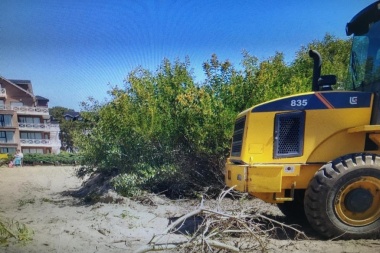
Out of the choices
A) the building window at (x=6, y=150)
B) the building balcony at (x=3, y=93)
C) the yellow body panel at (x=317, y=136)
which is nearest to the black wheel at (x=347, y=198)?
the yellow body panel at (x=317, y=136)

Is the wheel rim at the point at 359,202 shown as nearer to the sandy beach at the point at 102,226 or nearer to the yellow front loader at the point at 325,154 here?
the yellow front loader at the point at 325,154

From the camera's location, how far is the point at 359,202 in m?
4.21

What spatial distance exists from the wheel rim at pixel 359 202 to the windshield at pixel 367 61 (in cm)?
130

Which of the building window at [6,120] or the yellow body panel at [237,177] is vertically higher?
the building window at [6,120]

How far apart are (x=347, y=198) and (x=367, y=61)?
2.02 m

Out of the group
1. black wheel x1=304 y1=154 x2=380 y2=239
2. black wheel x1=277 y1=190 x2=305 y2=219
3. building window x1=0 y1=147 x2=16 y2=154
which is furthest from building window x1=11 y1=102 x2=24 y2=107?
black wheel x1=304 y1=154 x2=380 y2=239

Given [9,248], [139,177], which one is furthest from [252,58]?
[9,248]

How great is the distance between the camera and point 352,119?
4512 mm

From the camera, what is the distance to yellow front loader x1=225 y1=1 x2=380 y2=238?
415cm

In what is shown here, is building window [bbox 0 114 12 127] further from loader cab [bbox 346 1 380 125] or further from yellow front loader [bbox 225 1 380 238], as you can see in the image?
loader cab [bbox 346 1 380 125]

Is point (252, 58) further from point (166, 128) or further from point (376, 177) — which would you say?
point (376, 177)

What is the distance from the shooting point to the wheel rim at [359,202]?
4195 millimetres

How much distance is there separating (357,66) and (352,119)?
1.03 m

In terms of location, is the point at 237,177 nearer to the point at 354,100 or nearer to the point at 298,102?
the point at 298,102
